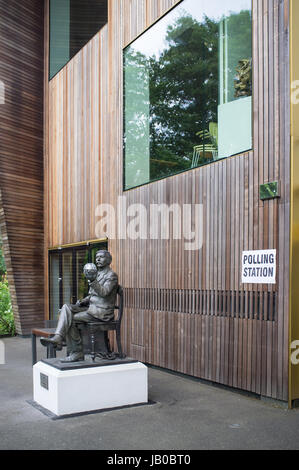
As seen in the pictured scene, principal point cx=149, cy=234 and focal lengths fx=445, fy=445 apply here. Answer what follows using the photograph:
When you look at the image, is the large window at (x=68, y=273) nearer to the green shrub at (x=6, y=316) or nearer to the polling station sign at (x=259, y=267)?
the green shrub at (x=6, y=316)

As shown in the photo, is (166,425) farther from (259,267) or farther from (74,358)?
(259,267)

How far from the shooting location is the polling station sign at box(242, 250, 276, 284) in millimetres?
5145

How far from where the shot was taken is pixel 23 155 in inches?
439

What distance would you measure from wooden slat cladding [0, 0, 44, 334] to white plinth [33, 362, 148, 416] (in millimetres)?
6032

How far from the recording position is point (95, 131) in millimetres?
9328

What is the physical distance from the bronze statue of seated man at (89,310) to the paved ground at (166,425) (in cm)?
78

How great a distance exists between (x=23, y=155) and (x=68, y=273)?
321cm

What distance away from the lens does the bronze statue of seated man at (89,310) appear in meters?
5.12

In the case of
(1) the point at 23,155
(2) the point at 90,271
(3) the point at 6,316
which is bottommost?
(3) the point at 6,316

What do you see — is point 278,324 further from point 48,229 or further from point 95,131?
point 48,229

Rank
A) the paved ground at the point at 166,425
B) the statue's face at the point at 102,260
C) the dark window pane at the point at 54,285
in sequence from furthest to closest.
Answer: the dark window pane at the point at 54,285
the statue's face at the point at 102,260
the paved ground at the point at 166,425

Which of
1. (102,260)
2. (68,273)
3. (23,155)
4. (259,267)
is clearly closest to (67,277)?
(68,273)

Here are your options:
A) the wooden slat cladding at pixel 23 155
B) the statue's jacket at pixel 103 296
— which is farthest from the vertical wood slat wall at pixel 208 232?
the wooden slat cladding at pixel 23 155

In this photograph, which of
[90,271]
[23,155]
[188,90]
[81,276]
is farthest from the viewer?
[23,155]
